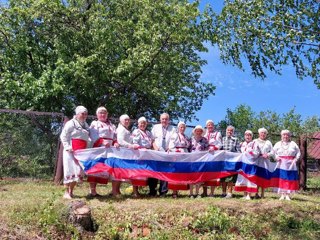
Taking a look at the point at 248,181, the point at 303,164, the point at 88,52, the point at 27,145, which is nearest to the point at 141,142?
the point at 248,181

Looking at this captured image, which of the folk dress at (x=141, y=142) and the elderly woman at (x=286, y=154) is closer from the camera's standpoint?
the folk dress at (x=141, y=142)

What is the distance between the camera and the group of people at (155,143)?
813 cm

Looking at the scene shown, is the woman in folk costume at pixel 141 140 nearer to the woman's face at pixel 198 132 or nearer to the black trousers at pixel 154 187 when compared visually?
the black trousers at pixel 154 187

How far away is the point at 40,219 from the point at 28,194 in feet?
6.81

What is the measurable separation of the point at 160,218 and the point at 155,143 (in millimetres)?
2053

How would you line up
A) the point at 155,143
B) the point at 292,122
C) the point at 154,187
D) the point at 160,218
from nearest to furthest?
1. the point at 160,218
2. the point at 155,143
3. the point at 154,187
4. the point at 292,122

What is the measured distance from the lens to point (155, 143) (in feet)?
29.6

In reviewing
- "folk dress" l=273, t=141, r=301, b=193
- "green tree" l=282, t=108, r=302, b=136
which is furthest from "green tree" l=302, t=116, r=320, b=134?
"folk dress" l=273, t=141, r=301, b=193

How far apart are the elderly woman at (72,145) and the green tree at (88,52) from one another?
733 centimetres

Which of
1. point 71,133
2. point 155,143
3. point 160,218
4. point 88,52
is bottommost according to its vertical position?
point 160,218

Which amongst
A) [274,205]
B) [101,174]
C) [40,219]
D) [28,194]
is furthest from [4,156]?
[274,205]

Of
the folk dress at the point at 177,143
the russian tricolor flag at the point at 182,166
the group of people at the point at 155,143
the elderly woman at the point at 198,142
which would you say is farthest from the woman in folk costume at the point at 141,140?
the elderly woman at the point at 198,142

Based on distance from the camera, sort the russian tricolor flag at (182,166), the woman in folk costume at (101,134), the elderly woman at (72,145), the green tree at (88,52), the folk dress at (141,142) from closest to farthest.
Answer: the elderly woman at (72,145) < the russian tricolor flag at (182,166) < the woman in folk costume at (101,134) < the folk dress at (141,142) < the green tree at (88,52)

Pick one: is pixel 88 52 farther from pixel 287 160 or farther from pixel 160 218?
pixel 160 218
